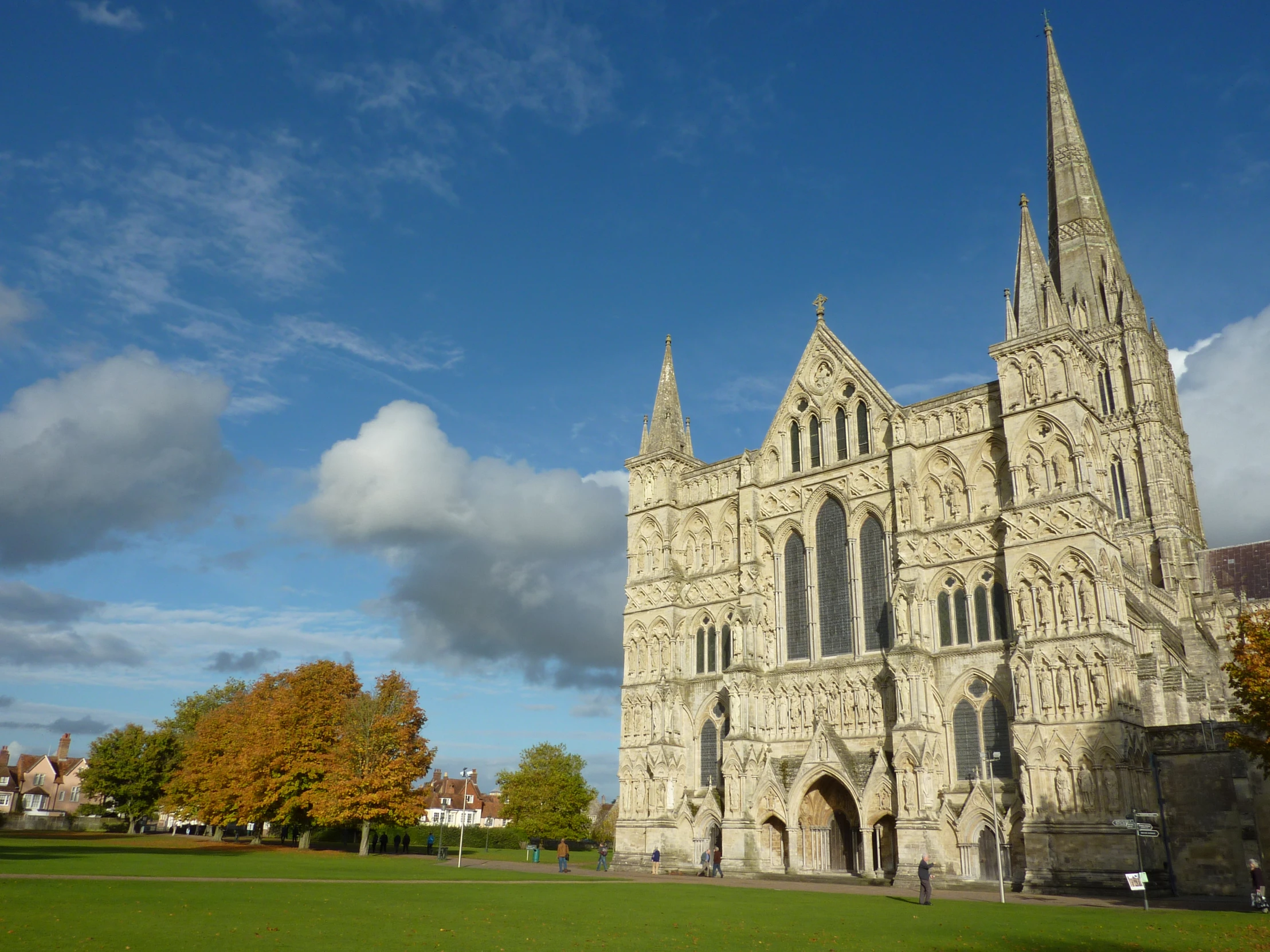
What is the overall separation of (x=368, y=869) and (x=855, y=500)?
2623 centimetres

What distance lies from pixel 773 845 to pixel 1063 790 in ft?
44.8

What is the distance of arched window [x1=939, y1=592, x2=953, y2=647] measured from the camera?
130 ft

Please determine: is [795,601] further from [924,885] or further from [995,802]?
[924,885]

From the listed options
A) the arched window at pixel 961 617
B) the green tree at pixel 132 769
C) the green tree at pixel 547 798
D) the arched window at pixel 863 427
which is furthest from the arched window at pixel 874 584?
the green tree at pixel 132 769

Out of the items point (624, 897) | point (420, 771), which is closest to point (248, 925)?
point (624, 897)

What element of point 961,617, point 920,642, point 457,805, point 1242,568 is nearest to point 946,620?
point 961,617

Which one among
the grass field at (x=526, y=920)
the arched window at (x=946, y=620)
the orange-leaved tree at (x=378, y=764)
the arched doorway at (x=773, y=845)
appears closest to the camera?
the grass field at (x=526, y=920)

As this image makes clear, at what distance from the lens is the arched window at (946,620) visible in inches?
1560

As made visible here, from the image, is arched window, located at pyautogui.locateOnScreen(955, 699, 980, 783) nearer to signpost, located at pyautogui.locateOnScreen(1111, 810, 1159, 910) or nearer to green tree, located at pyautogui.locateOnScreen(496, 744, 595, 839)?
signpost, located at pyautogui.locateOnScreen(1111, 810, 1159, 910)

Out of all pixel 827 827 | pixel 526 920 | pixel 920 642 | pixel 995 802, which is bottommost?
pixel 526 920

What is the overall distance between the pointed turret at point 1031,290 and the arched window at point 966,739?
15.8 m

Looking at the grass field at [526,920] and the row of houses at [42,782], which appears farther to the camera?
the row of houses at [42,782]

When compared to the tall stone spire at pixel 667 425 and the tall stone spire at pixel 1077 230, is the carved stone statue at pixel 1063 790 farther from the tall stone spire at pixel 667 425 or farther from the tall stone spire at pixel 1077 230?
the tall stone spire at pixel 1077 230

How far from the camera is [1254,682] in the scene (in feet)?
87.5
